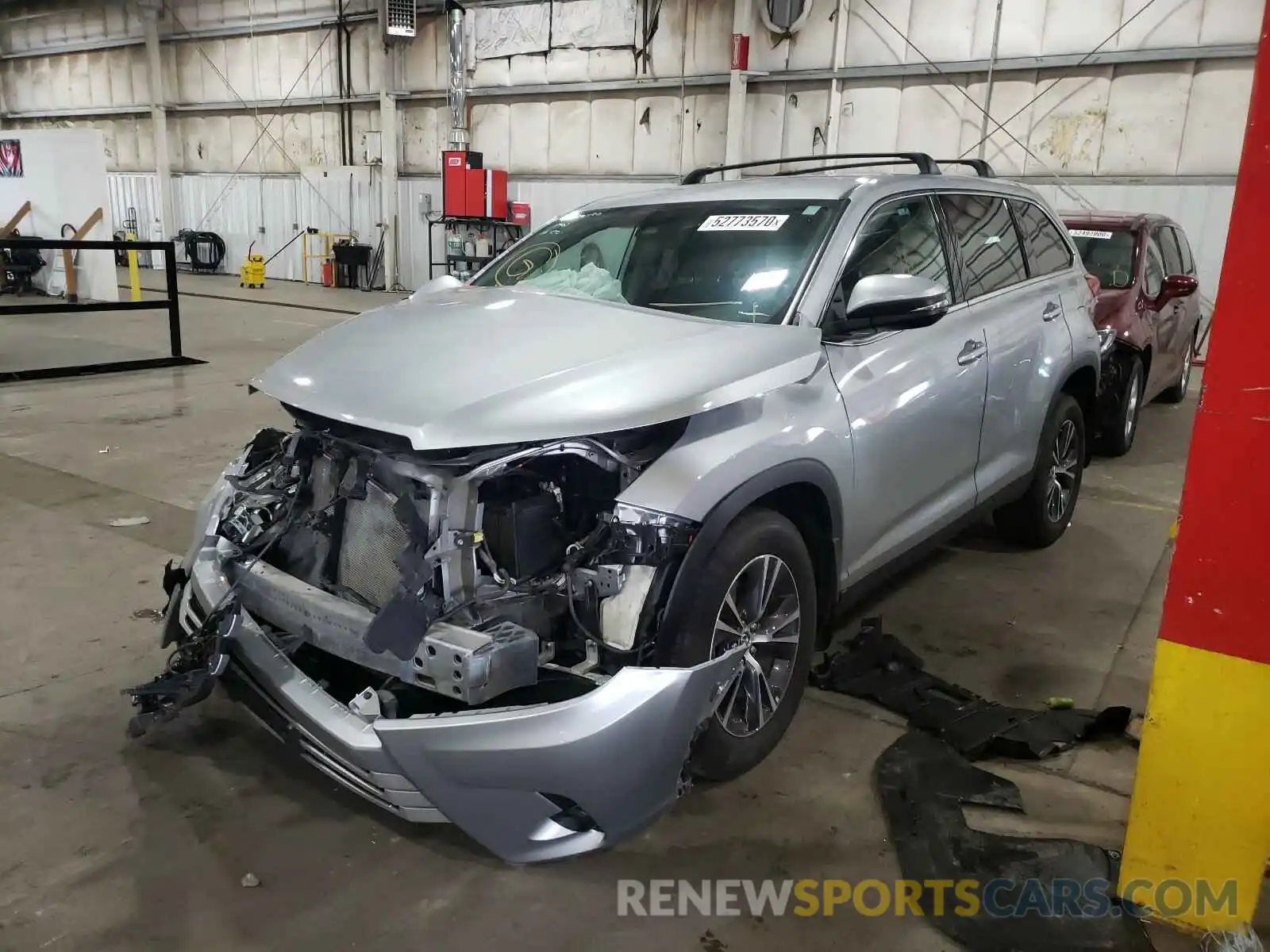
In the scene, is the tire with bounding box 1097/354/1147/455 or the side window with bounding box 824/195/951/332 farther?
the tire with bounding box 1097/354/1147/455

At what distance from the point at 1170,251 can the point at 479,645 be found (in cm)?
750

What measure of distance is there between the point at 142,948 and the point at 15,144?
15.1 m

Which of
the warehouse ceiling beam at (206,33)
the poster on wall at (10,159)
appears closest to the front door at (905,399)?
the poster on wall at (10,159)

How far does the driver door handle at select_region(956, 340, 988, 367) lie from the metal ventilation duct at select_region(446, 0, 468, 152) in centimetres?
1428

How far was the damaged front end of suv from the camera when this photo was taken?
2.01 m

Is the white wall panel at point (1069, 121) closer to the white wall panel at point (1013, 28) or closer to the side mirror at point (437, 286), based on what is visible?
the white wall panel at point (1013, 28)

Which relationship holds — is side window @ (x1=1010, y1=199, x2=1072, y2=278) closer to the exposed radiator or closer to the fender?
the fender

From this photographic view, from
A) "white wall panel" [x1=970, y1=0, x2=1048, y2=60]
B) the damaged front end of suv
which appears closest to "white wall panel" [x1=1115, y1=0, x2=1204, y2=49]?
"white wall panel" [x1=970, y1=0, x2=1048, y2=60]

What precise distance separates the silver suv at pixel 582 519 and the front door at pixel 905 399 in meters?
0.01

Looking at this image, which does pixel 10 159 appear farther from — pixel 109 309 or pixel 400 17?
pixel 109 309

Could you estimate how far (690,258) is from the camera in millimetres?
3139

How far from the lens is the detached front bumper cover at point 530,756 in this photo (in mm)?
1986

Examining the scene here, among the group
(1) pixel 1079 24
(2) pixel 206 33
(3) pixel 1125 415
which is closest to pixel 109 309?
(3) pixel 1125 415

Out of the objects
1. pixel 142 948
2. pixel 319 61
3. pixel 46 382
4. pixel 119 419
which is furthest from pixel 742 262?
pixel 319 61
